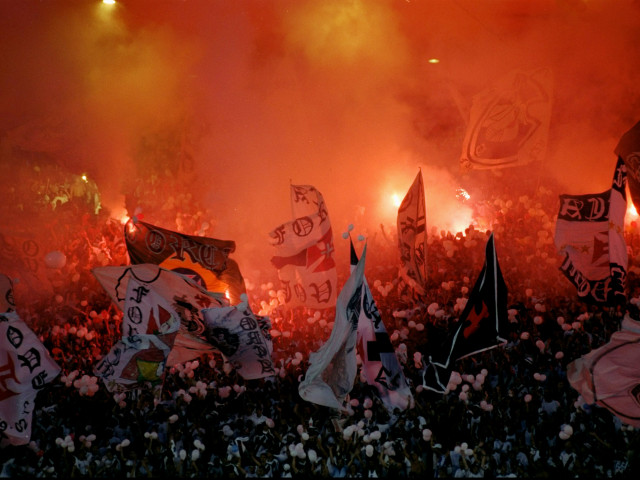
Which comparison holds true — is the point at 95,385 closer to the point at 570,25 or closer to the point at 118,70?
the point at 118,70

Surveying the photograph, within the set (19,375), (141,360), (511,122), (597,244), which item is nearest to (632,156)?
(597,244)

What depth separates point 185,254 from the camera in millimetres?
8477

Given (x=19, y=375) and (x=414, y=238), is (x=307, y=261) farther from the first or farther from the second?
(x=19, y=375)

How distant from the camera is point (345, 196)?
13672mm

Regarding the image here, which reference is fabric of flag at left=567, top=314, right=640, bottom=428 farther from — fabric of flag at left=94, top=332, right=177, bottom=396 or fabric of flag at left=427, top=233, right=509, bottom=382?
fabric of flag at left=94, top=332, right=177, bottom=396

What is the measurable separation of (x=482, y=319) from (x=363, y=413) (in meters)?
1.67

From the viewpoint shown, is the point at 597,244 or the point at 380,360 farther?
the point at 597,244

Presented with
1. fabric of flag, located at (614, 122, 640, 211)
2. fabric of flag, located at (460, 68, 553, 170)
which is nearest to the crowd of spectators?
fabric of flag, located at (614, 122, 640, 211)

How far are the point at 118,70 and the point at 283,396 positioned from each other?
9.13 m

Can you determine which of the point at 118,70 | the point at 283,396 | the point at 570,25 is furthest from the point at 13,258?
the point at 570,25

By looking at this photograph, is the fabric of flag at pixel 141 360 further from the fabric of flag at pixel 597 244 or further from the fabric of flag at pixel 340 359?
the fabric of flag at pixel 597 244

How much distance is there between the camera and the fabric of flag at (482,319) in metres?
5.79

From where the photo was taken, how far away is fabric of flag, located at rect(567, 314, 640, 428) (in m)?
5.62

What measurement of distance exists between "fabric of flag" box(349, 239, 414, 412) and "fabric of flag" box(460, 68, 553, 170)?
5.43m
